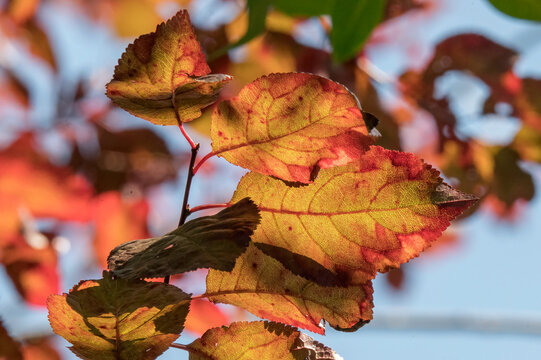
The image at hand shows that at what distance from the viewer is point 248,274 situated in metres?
0.38

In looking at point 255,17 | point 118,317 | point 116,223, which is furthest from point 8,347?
point 116,223

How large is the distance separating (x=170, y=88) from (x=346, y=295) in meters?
0.17

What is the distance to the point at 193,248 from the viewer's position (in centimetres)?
31

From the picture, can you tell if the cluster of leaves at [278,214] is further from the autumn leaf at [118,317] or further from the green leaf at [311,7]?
the green leaf at [311,7]

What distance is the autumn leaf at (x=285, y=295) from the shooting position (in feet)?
1.21

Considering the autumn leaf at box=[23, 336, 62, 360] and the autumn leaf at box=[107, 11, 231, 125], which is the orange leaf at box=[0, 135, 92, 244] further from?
the autumn leaf at box=[107, 11, 231, 125]

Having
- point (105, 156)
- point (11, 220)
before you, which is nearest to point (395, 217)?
point (11, 220)

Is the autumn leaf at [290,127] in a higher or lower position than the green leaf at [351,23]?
lower

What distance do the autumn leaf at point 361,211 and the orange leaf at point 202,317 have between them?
40cm

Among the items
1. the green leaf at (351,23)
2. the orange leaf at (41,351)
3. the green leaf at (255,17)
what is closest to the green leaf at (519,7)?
the green leaf at (351,23)

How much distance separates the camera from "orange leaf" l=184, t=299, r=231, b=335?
0.75 m

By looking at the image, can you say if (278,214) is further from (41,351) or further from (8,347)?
(41,351)

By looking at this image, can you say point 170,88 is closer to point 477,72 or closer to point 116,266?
point 116,266

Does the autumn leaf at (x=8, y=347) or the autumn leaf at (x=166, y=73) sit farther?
the autumn leaf at (x=8, y=347)
